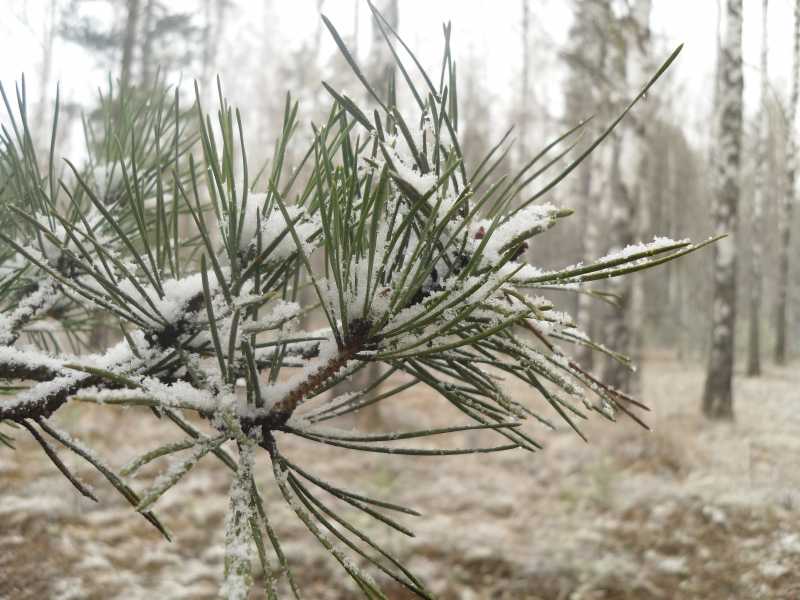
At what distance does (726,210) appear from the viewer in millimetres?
7027

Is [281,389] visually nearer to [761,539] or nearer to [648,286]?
[761,539]

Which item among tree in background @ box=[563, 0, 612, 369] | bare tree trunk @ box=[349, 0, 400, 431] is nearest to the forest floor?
bare tree trunk @ box=[349, 0, 400, 431]

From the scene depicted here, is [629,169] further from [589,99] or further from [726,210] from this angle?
[589,99]

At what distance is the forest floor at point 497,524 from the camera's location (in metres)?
2.94

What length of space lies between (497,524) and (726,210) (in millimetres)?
5028

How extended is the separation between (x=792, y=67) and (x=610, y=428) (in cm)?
947

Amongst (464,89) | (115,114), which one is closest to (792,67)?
(115,114)

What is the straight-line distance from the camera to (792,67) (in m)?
11.5

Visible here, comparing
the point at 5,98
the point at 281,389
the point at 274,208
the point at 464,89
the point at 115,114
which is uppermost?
the point at 464,89

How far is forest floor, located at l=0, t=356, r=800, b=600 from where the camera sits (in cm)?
294

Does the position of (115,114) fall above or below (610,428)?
above

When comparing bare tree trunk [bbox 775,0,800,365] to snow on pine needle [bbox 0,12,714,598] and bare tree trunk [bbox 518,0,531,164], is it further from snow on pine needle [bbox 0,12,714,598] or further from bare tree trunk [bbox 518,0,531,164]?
snow on pine needle [bbox 0,12,714,598]

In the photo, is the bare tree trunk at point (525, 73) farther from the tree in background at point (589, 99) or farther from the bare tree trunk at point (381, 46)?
the bare tree trunk at point (381, 46)

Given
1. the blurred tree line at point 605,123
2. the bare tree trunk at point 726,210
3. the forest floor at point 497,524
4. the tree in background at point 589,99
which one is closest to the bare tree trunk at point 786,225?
the blurred tree line at point 605,123
